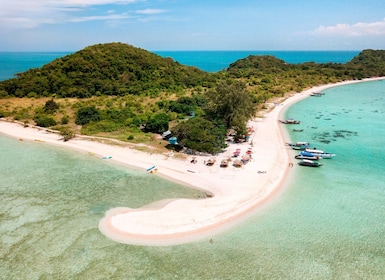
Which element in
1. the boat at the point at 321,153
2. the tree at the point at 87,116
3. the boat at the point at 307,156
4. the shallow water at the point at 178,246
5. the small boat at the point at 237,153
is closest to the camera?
the shallow water at the point at 178,246

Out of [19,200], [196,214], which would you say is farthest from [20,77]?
[196,214]

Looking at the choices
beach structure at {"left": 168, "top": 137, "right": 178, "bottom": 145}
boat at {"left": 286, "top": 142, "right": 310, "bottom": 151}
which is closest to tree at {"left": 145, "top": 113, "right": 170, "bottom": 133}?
beach structure at {"left": 168, "top": 137, "right": 178, "bottom": 145}

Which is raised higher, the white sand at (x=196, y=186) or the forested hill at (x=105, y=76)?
the forested hill at (x=105, y=76)

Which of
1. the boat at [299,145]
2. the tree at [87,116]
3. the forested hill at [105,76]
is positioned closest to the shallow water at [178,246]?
the boat at [299,145]

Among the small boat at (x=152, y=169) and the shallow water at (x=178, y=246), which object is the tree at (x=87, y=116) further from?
the small boat at (x=152, y=169)

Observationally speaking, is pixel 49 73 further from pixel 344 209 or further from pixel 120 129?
pixel 344 209

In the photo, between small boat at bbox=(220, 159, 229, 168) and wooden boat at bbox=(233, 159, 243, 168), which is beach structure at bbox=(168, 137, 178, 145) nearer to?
small boat at bbox=(220, 159, 229, 168)

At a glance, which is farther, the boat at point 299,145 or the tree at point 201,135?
the boat at point 299,145
